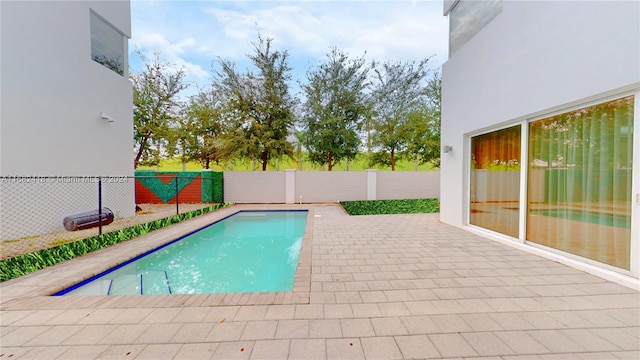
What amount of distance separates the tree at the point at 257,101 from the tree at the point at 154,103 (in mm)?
3093

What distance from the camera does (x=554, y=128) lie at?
3.97m

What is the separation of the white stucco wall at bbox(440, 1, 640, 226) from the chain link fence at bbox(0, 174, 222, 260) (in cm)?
782

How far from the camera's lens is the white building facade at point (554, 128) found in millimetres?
3053

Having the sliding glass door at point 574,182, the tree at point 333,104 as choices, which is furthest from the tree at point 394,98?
the sliding glass door at point 574,182

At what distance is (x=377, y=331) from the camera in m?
2.11

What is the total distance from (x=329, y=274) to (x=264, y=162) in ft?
35.9

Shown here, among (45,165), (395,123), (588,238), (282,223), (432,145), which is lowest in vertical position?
→ (282,223)

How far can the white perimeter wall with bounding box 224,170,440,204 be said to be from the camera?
12.6 m

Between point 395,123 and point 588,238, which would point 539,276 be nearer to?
point 588,238

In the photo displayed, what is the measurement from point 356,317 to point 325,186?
10.6m

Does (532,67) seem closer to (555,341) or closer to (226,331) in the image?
(555,341)

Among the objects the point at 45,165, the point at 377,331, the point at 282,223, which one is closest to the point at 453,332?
the point at 377,331

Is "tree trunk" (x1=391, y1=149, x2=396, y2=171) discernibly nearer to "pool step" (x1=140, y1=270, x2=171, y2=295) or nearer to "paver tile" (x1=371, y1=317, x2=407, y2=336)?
"pool step" (x1=140, y1=270, x2=171, y2=295)

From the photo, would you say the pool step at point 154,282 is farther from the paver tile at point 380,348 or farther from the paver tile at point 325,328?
the paver tile at point 380,348
